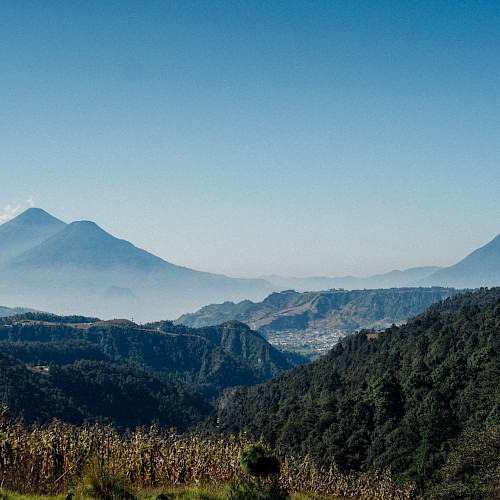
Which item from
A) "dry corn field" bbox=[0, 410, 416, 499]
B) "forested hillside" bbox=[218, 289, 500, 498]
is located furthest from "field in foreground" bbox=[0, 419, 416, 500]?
"forested hillside" bbox=[218, 289, 500, 498]

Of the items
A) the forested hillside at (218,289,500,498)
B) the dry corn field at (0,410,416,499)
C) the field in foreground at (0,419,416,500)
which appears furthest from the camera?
the forested hillside at (218,289,500,498)

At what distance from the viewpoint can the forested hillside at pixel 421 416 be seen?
36.0m

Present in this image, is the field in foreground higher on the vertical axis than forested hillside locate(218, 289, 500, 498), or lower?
higher

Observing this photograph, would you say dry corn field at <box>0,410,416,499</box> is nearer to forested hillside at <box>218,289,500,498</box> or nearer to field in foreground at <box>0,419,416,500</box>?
field in foreground at <box>0,419,416,500</box>

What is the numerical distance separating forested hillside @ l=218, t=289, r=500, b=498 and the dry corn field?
11225 mm

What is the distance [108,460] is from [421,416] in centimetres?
6357

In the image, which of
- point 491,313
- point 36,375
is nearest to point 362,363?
point 491,313

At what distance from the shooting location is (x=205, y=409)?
166 meters

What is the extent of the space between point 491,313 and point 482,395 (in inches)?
2275

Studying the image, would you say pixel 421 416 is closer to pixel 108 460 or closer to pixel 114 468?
pixel 108 460

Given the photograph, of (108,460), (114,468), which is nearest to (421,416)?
(108,460)

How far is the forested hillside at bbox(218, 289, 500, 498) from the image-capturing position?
36.0m

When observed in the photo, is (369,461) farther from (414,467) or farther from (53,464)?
(53,464)

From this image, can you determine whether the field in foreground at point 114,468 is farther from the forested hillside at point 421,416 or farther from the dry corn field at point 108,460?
the forested hillside at point 421,416
